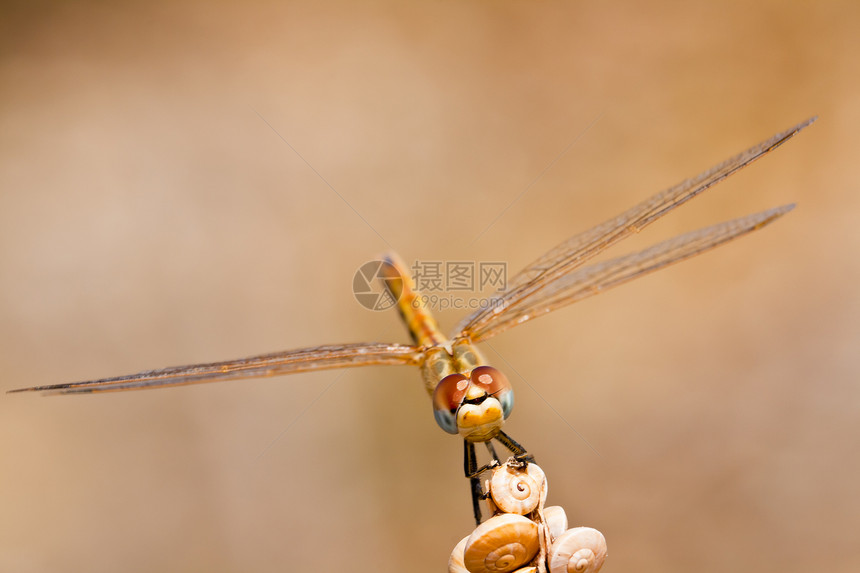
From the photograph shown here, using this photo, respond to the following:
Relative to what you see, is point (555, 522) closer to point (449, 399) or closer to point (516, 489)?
point (516, 489)

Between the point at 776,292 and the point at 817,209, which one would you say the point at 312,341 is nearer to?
the point at 776,292

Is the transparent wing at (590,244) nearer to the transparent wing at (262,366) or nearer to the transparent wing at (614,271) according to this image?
the transparent wing at (614,271)

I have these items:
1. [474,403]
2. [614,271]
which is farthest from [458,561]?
[614,271]

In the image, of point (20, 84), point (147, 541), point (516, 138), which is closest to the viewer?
point (147, 541)

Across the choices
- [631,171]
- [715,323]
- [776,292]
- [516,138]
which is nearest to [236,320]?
[516,138]

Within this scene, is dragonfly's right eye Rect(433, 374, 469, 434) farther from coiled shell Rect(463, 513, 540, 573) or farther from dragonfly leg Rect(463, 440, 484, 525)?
coiled shell Rect(463, 513, 540, 573)

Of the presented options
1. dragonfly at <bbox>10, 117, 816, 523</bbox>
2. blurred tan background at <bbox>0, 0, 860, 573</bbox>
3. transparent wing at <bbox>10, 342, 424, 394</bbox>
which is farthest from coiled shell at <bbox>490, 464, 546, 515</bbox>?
blurred tan background at <bbox>0, 0, 860, 573</bbox>
